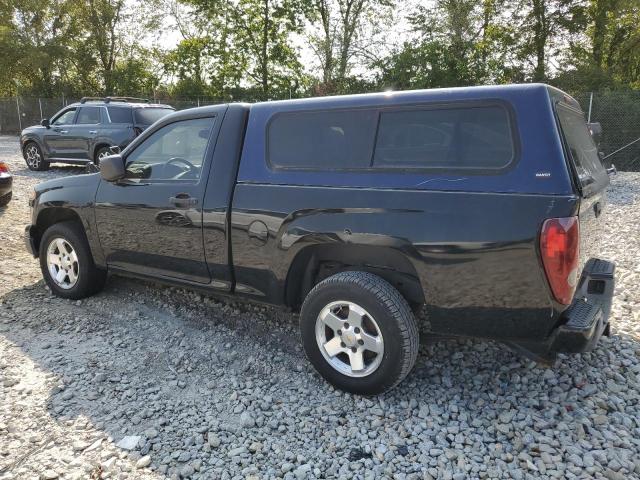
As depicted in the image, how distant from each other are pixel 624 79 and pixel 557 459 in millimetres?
21534

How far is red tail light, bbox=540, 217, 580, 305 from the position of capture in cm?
251

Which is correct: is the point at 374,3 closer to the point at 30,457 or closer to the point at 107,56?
the point at 107,56

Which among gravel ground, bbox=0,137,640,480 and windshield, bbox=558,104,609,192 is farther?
windshield, bbox=558,104,609,192

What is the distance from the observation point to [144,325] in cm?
430

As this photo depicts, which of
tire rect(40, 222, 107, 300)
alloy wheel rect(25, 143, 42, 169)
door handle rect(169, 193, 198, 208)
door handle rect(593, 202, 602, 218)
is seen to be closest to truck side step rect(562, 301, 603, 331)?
door handle rect(593, 202, 602, 218)

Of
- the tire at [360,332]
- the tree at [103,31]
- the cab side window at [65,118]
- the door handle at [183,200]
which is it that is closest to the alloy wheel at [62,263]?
the door handle at [183,200]

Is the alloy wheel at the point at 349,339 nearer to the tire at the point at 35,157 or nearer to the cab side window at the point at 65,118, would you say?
the cab side window at the point at 65,118

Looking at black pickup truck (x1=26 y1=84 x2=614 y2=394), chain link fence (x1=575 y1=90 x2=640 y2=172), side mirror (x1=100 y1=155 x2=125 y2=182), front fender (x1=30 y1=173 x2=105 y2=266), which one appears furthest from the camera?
chain link fence (x1=575 y1=90 x2=640 y2=172)

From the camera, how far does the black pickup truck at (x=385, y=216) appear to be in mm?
2648

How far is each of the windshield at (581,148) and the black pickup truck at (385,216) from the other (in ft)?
0.07

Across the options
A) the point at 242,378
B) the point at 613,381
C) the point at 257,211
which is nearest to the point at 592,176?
the point at 613,381

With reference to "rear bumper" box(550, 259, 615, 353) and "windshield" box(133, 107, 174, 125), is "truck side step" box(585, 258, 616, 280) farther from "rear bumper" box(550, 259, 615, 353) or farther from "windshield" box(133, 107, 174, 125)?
"windshield" box(133, 107, 174, 125)

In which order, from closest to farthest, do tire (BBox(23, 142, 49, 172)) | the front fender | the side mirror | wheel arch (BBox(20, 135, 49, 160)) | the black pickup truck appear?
the black pickup truck → the side mirror → the front fender → wheel arch (BBox(20, 135, 49, 160)) → tire (BBox(23, 142, 49, 172))

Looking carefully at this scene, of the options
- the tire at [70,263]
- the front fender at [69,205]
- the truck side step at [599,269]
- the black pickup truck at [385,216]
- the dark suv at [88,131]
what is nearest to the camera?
the black pickup truck at [385,216]
